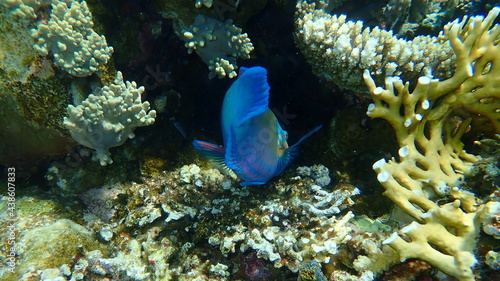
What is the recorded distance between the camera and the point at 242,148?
218 centimetres

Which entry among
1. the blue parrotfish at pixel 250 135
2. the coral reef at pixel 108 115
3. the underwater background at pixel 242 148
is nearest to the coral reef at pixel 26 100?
the underwater background at pixel 242 148

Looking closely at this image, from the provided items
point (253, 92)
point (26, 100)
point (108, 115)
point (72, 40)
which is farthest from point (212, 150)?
point (26, 100)

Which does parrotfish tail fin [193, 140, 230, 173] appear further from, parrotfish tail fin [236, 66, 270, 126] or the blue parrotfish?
parrotfish tail fin [236, 66, 270, 126]

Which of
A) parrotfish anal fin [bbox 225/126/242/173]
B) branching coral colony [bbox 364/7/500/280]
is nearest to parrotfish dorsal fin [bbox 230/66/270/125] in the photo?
parrotfish anal fin [bbox 225/126/242/173]

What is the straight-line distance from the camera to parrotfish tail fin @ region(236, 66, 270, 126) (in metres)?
1.86

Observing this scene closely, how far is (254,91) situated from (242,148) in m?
0.50

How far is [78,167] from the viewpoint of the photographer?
293 cm

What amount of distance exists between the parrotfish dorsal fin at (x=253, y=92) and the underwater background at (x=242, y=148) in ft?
0.07

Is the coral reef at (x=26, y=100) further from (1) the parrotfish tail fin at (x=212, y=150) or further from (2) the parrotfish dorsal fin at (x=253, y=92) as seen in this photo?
(2) the parrotfish dorsal fin at (x=253, y=92)

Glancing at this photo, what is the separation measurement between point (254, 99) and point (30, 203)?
8.08 feet

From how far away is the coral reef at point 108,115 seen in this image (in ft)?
7.55

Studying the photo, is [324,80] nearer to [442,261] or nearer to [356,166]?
[356,166]

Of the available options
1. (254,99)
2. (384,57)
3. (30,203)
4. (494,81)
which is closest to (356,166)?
(384,57)

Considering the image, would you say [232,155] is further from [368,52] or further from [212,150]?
[368,52]
